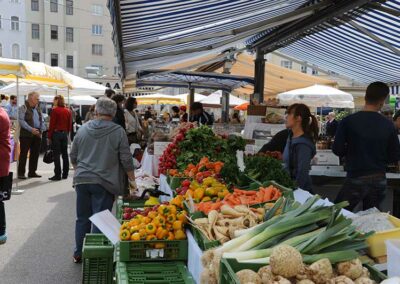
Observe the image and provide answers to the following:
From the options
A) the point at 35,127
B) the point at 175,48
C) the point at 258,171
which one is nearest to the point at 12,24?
the point at 35,127

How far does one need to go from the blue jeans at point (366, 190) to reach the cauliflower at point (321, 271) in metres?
2.77

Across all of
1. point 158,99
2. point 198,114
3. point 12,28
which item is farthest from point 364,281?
point 12,28

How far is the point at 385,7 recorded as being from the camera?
5305 millimetres

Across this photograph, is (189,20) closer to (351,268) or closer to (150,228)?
(150,228)

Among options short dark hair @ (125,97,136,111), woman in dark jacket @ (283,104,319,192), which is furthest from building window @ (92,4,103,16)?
woman in dark jacket @ (283,104,319,192)

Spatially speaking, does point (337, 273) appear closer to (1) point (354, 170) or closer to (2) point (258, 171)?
(2) point (258, 171)

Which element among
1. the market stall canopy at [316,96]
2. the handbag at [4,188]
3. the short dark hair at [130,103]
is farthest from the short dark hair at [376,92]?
the market stall canopy at [316,96]

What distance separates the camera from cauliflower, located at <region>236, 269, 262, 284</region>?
1.96 m

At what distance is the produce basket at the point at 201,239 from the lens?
254cm

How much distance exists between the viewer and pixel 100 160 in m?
4.91

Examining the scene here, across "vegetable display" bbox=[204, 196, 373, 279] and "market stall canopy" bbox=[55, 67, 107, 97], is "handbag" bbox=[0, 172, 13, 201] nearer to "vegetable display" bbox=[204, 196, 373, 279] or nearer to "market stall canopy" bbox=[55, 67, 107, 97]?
"vegetable display" bbox=[204, 196, 373, 279]

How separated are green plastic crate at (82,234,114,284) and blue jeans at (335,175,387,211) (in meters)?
2.41

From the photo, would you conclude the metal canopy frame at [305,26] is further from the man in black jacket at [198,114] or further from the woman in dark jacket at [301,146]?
the man in black jacket at [198,114]

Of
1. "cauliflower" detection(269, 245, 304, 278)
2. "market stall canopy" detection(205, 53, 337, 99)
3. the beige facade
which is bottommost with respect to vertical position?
"cauliflower" detection(269, 245, 304, 278)
